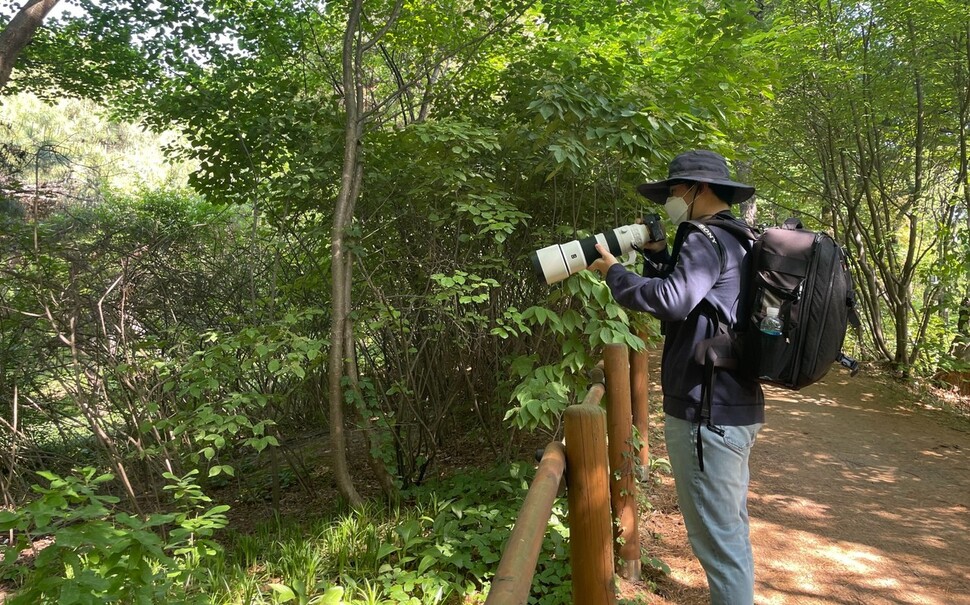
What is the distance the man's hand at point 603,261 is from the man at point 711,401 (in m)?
0.07

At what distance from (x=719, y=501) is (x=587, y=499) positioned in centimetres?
47

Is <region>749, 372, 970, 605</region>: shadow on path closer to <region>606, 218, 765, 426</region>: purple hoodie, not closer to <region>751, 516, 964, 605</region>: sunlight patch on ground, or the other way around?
<region>751, 516, 964, 605</region>: sunlight patch on ground

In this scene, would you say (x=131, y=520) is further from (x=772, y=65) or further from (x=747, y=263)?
(x=772, y=65)

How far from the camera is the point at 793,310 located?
1829mm

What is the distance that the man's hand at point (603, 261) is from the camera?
2150 millimetres

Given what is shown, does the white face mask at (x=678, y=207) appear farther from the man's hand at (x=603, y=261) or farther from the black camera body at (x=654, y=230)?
the man's hand at (x=603, y=261)

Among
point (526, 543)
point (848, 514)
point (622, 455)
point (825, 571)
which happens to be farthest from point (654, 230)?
point (848, 514)

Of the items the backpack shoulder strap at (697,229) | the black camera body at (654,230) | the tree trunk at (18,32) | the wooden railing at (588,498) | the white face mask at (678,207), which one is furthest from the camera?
the tree trunk at (18,32)

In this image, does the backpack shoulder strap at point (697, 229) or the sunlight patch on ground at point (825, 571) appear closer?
the backpack shoulder strap at point (697, 229)

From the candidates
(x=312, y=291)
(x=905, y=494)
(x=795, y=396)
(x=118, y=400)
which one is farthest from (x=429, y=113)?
(x=795, y=396)

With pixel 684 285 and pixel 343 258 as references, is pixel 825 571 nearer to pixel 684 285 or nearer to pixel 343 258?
pixel 684 285

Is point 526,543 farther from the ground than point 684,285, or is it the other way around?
point 684,285

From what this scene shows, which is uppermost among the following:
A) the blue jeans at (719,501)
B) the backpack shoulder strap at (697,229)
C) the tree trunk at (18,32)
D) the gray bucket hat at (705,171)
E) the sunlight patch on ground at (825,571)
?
the tree trunk at (18,32)

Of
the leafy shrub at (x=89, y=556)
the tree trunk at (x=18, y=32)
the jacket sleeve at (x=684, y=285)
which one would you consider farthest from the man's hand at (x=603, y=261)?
the tree trunk at (x=18, y=32)
